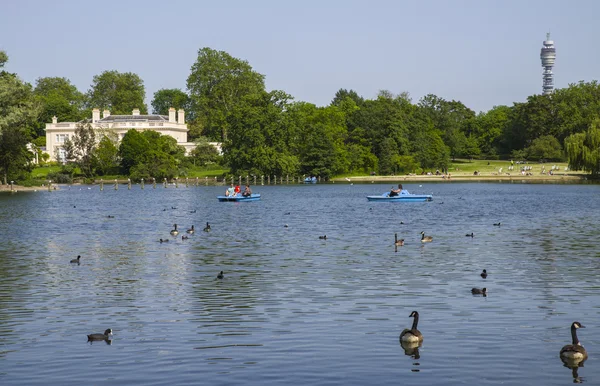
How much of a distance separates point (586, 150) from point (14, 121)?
279 ft

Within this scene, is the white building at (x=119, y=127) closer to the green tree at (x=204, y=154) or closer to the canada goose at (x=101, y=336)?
the green tree at (x=204, y=154)

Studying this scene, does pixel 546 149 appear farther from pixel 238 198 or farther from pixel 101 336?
pixel 101 336

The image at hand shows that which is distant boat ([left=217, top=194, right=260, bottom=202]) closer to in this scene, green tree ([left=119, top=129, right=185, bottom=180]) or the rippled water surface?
the rippled water surface

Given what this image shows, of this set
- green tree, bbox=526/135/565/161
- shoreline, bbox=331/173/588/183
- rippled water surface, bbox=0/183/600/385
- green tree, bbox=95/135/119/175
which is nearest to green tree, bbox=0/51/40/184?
green tree, bbox=95/135/119/175

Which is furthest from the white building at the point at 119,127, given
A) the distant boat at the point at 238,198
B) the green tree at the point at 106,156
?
the distant boat at the point at 238,198

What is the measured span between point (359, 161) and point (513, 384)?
490 feet

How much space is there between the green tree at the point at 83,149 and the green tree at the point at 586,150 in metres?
85.0

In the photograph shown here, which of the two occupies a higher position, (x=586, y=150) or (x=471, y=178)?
(x=586, y=150)

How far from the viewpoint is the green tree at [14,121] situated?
97.0 meters

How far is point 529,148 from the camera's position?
178875 millimetres

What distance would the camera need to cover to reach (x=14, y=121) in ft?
319

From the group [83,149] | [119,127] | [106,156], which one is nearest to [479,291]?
[83,149]

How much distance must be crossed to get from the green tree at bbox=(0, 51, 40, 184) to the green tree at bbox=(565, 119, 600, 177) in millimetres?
80785

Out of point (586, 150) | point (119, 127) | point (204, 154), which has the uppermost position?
point (119, 127)
